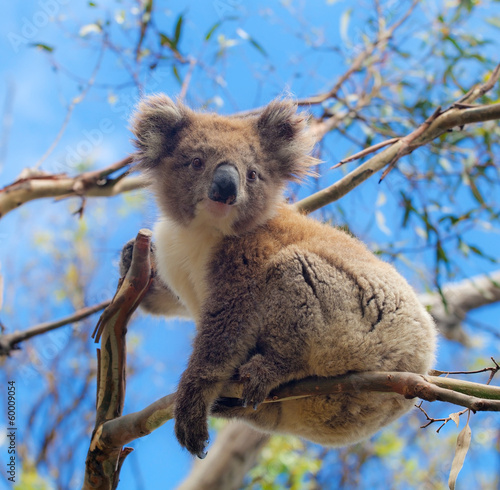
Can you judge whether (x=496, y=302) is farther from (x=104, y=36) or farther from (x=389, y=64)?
(x=104, y=36)

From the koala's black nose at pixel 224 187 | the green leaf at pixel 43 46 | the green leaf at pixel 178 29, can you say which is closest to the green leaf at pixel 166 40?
the green leaf at pixel 178 29

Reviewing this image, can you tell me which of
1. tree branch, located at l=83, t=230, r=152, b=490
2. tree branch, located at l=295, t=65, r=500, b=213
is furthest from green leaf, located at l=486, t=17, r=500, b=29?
tree branch, located at l=83, t=230, r=152, b=490

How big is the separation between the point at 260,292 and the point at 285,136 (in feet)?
3.35

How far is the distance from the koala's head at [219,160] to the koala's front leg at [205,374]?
54 cm

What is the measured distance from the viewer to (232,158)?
240 centimetres

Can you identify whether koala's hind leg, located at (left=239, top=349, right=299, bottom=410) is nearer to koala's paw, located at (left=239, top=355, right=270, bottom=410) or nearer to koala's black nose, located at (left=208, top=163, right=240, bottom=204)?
koala's paw, located at (left=239, top=355, right=270, bottom=410)

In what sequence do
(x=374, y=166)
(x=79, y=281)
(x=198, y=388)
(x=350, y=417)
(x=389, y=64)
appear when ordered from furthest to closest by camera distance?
(x=79, y=281)
(x=389, y=64)
(x=374, y=166)
(x=350, y=417)
(x=198, y=388)

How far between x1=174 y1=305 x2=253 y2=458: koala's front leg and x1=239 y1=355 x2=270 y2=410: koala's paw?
0.28 ft

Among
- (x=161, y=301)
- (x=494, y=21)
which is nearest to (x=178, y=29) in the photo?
(x=161, y=301)

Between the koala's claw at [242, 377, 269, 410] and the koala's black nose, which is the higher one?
the koala's black nose

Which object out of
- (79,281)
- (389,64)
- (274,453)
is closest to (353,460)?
(274,453)

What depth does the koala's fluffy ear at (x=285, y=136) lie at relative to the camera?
272 cm

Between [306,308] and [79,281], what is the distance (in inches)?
215

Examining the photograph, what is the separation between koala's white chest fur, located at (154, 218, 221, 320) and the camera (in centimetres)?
238
